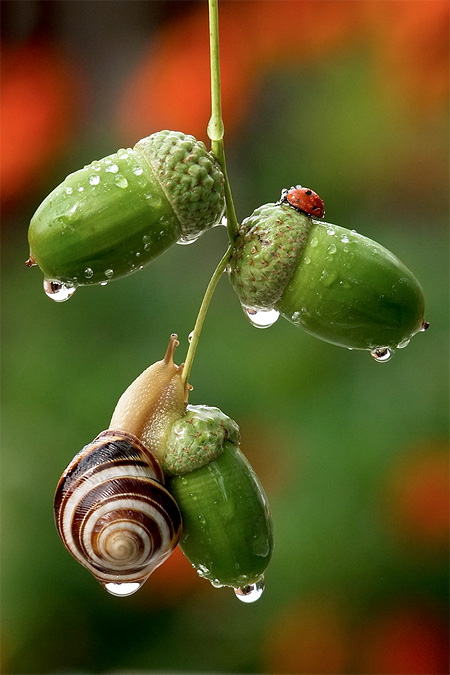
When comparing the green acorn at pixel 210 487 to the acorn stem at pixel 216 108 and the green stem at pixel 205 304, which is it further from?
the acorn stem at pixel 216 108

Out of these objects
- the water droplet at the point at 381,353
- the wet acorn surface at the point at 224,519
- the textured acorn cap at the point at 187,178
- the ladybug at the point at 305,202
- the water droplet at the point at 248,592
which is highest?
the textured acorn cap at the point at 187,178

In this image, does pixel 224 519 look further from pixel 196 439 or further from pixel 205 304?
pixel 205 304

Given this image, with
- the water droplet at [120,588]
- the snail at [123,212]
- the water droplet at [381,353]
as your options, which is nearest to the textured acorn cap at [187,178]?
the snail at [123,212]

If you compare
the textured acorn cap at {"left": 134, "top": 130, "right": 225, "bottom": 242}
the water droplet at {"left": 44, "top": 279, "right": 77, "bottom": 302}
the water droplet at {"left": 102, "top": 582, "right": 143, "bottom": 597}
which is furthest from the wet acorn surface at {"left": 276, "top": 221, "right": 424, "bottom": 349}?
the water droplet at {"left": 102, "top": 582, "right": 143, "bottom": 597}

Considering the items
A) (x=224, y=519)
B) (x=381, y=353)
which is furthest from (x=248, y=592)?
(x=381, y=353)

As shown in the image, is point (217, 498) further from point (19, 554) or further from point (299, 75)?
point (299, 75)

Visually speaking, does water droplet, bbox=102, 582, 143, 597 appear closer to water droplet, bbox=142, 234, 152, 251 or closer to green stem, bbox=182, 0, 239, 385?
green stem, bbox=182, 0, 239, 385
